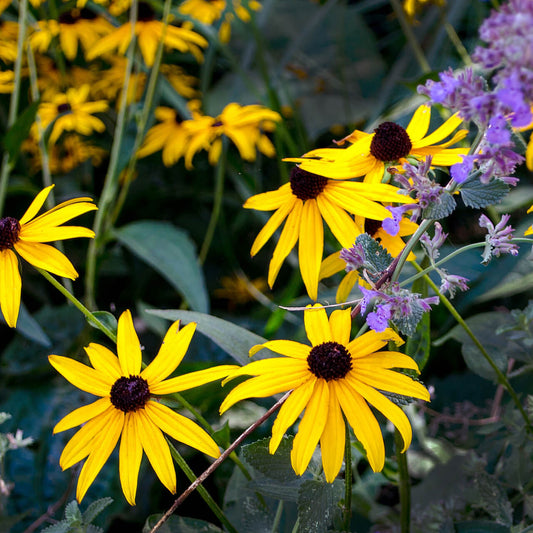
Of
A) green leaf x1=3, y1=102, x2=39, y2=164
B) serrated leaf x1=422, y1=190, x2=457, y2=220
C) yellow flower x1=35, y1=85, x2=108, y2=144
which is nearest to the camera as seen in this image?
serrated leaf x1=422, y1=190, x2=457, y2=220

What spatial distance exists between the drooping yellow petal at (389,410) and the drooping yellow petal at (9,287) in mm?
180

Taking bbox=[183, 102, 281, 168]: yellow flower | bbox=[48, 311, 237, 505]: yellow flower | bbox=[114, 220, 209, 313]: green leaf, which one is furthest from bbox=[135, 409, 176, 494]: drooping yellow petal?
bbox=[183, 102, 281, 168]: yellow flower

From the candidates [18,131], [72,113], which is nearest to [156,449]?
[18,131]

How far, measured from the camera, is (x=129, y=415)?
0.35m

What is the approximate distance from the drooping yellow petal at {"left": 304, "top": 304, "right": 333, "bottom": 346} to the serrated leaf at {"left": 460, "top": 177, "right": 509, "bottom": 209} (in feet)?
0.33

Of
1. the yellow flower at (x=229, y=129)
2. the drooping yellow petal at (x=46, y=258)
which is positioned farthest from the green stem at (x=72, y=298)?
the yellow flower at (x=229, y=129)

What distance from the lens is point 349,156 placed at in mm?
387

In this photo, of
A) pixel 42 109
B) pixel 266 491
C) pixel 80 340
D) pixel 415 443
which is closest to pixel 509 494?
pixel 415 443

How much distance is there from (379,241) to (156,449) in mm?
173

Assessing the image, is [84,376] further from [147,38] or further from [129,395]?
[147,38]

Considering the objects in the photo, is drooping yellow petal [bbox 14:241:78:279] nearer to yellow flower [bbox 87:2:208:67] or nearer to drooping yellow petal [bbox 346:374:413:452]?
drooping yellow petal [bbox 346:374:413:452]

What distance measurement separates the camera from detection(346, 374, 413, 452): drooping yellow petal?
319mm

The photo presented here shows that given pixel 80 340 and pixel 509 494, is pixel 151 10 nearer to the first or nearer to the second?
pixel 80 340

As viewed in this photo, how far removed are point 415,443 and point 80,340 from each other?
38 centimetres
